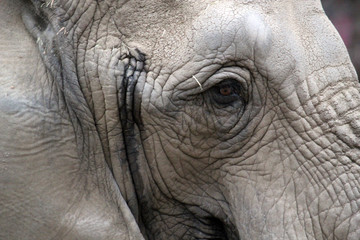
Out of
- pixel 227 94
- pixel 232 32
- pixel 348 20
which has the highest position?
pixel 232 32

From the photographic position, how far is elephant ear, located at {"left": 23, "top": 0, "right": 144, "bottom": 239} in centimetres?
328

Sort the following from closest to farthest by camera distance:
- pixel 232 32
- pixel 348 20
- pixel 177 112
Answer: pixel 232 32 < pixel 177 112 < pixel 348 20

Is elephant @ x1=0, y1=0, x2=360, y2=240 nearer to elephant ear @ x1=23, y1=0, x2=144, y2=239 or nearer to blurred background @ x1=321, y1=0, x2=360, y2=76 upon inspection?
elephant ear @ x1=23, y1=0, x2=144, y2=239

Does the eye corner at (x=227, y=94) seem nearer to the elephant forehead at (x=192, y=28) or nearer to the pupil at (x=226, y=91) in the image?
the pupil at (x=226, y=91)

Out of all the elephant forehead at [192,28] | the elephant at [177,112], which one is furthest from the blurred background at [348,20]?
the elephant forehead at [192,28]

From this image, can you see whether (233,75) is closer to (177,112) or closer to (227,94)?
(227,94)

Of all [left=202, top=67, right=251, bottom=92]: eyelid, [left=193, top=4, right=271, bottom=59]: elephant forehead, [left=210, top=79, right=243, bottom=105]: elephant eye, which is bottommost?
[left=210, top=79, right=243, bottom=105]: elephant eye

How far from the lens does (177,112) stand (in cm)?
330

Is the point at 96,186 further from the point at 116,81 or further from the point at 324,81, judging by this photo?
the point at 324,81

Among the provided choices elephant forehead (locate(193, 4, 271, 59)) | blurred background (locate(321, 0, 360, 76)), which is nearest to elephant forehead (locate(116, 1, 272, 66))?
elephant forehead (locate(193, 4, 271, 59))

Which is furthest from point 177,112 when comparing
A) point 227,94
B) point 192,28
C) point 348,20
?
point 348,20

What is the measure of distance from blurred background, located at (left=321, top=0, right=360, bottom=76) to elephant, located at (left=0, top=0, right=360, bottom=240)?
178 inches

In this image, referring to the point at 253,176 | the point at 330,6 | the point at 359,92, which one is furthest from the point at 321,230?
the point at 330,6

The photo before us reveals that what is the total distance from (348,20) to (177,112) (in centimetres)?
488
